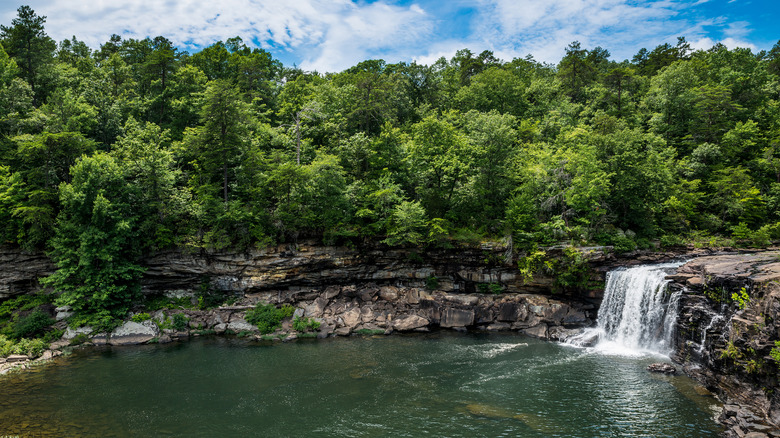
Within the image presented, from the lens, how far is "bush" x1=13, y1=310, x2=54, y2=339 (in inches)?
993

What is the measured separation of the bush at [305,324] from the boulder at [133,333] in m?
9.69

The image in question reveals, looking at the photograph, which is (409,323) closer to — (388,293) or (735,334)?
(388,293)

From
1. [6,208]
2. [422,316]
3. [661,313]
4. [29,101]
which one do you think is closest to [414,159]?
[422,316]

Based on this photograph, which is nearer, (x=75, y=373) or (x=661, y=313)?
(x=75, y=373)

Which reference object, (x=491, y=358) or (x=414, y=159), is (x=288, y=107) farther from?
(x=491, y=358)

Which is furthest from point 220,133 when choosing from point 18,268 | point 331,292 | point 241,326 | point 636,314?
point 636,314

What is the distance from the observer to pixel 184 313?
29188 millimetres

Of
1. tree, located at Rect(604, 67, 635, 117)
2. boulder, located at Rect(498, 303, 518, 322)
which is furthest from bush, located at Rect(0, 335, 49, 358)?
tree, located at Rect(604, 67, 635, 117)

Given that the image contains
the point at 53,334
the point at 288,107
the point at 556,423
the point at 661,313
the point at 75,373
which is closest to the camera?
the point at 556,423

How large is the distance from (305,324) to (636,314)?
22537mm

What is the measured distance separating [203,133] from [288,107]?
56.2ft

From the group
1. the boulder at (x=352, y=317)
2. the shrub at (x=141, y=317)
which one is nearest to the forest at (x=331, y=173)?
the shrub at (x=141, y=317)

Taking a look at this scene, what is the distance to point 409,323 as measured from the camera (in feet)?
95.2

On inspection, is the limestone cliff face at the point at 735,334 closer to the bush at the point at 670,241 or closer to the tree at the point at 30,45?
the bush at the point at 670,241
